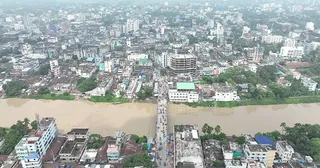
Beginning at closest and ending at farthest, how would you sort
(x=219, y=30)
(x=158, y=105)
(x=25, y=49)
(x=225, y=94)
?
(x=158, y=105)
(x=225, y=94)
(x=25, y=49)
(x=219, y=30)

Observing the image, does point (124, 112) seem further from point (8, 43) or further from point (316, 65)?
point (8, 43)

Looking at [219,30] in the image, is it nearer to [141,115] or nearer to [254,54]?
[254,54]

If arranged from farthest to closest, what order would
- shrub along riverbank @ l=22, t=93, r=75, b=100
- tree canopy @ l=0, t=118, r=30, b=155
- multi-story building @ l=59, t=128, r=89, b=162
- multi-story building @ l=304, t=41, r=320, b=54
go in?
1. multi-story building @ l=304, t=41, r=320, b=54
2. shrub along riverbank @ l=22, t=93, r=75, b=100
3. tree canopy @ l=0, t=118, r=30, b=155
4. multi-story building @ l=59, t=128, r=89, b=162

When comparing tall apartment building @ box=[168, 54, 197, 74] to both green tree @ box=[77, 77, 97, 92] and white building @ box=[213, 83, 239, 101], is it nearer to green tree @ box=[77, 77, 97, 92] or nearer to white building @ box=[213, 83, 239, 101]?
white building @ box=[213, 83, 239, 101]

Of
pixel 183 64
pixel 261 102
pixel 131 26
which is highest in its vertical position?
pixel 131 26

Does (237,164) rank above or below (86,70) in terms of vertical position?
below

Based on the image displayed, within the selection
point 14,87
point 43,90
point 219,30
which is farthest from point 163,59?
point 219,30

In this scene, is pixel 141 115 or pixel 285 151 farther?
pixel 141 115

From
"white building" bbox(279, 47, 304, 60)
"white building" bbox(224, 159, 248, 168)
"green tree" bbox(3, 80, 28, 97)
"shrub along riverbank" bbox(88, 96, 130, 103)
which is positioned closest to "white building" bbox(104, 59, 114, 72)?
"shrub along riverbank" bbox(88, 96, 130, 103)
